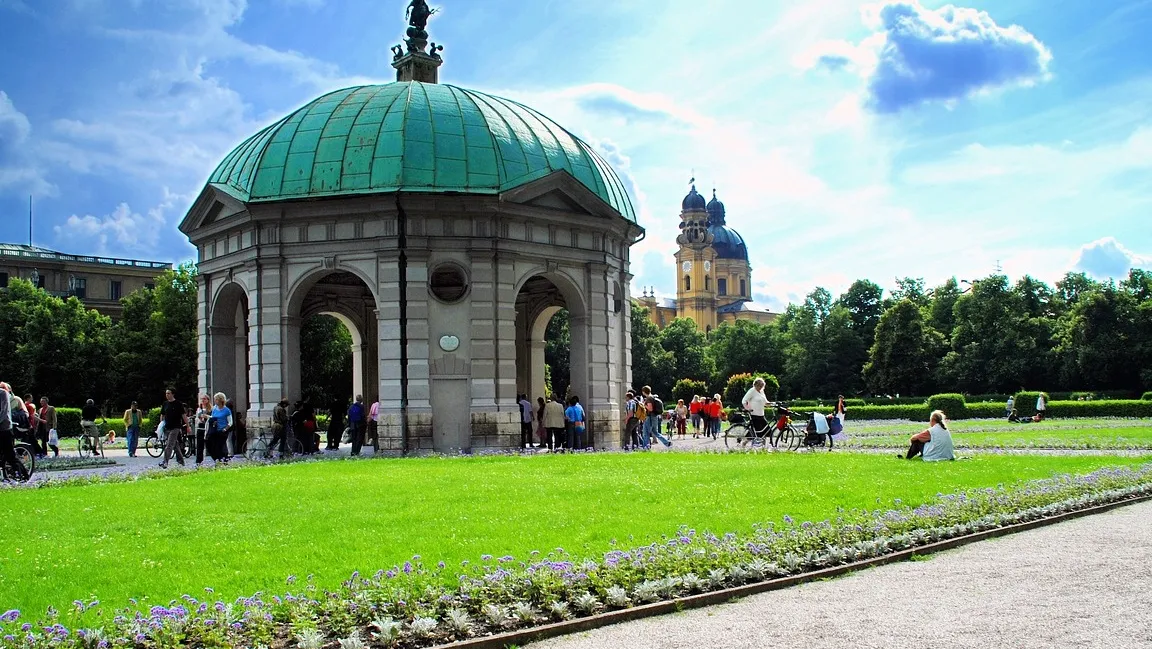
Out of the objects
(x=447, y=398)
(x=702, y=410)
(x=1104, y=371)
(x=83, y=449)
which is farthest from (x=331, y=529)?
(x=1104, y=371)

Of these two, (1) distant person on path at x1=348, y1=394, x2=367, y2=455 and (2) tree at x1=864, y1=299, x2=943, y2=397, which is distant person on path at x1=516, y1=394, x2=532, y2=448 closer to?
(1) distant person on path at x1=348, y1=394, x2=367, y2=455

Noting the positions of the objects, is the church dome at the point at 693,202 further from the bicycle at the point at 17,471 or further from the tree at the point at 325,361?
the bicycle at the point at 17,471

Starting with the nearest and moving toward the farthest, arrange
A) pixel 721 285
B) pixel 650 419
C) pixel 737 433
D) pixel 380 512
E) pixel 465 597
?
pixel 465 597 → pixel 380 512 → pixel 737 433 → pixel 650 419 → pixel 721 285

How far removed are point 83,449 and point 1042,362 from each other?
234 ft

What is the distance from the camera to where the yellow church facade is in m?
177

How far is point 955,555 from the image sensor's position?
12.1 m

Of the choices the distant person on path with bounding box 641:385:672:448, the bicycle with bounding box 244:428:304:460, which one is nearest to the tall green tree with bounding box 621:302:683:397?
the distant person on path with bounding box 641:385:672:448

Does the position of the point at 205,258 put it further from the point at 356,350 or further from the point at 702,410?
the point at 702,410

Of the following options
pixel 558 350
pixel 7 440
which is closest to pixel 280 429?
pixel 7 440

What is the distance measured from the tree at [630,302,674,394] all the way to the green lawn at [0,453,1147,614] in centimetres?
8992

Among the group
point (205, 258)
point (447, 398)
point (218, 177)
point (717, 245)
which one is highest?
point (717, 245)

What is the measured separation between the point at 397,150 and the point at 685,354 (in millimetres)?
99417

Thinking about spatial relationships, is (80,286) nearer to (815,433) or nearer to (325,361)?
(325,361)

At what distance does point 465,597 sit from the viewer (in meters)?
8.99
